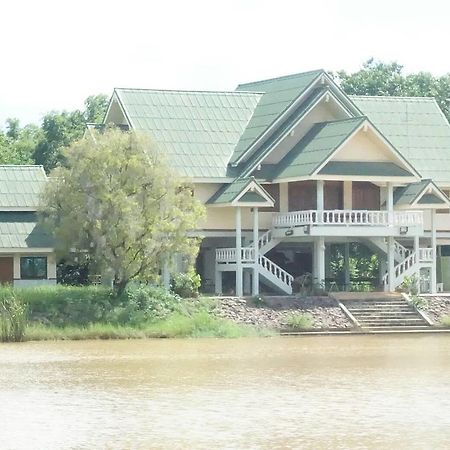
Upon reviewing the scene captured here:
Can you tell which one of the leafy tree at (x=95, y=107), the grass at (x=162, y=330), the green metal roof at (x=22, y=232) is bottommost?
the grass at (x=162, y=330)

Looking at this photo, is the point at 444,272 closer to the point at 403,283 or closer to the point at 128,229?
the point at 403,283

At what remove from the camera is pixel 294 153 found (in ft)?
171

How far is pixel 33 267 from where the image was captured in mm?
50562

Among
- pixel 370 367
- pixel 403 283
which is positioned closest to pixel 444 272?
pixel 403 283

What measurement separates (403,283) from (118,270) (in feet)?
36.2

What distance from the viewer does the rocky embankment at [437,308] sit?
158ft

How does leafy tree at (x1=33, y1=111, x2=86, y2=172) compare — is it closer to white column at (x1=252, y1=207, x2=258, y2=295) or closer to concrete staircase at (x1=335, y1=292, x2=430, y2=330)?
white column at (x1=252, y1=207, x2=258, y2=295)

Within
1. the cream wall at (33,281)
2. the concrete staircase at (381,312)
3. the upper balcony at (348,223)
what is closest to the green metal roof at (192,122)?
the upper balcony at (348,223)

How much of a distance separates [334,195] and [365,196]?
1384 millimetres

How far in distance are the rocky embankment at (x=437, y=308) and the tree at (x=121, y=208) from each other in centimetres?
816

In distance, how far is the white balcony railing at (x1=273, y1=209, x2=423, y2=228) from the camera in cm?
4988

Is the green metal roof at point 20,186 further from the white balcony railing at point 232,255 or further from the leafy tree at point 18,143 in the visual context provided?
the leafy tree at point 18,143

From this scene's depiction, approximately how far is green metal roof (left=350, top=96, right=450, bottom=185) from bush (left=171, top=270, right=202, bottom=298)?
1158cm

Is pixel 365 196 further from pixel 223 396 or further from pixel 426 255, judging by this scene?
pixel 223 396
